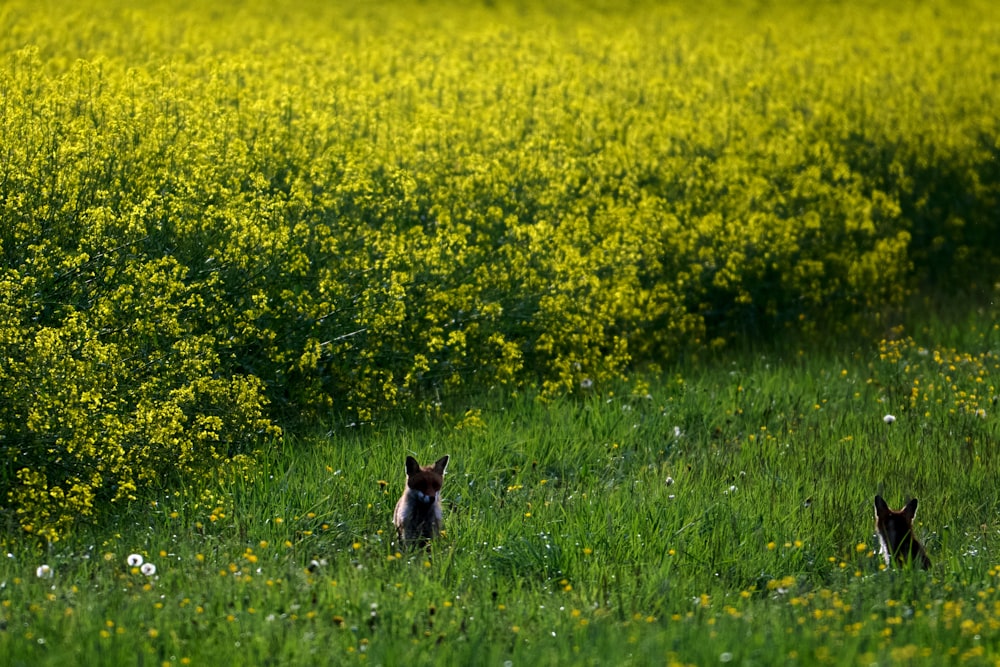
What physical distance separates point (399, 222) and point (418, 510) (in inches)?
196

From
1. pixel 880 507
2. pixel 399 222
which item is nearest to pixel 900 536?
pixel 880 507

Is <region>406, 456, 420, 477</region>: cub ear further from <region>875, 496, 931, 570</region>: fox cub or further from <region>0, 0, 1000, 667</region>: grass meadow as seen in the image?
<region>875, 496, 931, 570</region>: fox cub

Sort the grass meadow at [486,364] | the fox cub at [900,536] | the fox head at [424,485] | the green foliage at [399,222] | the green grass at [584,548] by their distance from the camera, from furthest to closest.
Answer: the green foliage at [399,222], the fox head at [424,485], the fox cub at [900,536], the grass meadow at [486,364], the green grass at [584,548]

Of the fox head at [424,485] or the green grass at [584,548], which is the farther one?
the fox head at [424,485]

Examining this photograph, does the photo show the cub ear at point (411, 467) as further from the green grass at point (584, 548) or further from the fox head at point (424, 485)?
the green grass at point (584, 548)

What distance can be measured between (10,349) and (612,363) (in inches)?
239

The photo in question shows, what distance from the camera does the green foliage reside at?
10336mm

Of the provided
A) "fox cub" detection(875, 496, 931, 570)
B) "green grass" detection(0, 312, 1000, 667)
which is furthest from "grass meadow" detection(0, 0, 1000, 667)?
"fox cub" detection(875, 496, 931, 570)

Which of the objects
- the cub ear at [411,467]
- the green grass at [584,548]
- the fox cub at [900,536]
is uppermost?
the cub ear at [411,467]

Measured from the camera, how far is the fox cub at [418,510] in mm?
8820

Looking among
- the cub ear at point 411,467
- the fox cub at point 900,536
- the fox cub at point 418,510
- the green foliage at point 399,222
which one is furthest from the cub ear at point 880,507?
the green foliage at point 399,222

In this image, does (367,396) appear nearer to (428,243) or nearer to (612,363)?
(428,243)

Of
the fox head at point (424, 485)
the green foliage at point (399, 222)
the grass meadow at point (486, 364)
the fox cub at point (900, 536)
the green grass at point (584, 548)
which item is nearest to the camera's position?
the green grass at point (584, 548)

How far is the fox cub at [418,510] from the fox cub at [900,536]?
9.53 feet
